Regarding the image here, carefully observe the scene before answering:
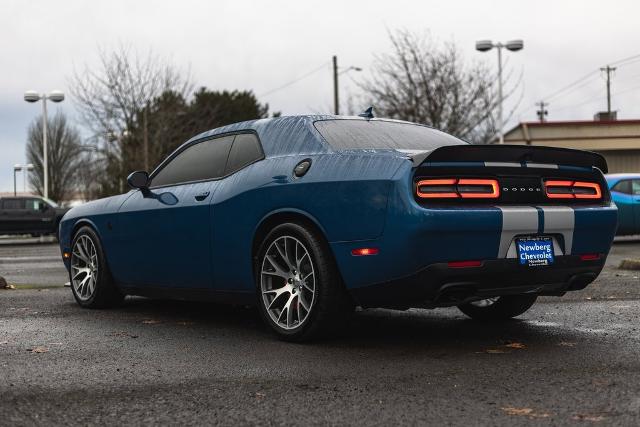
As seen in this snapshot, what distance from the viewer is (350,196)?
4762 millimetres

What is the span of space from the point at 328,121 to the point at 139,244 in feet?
6.46

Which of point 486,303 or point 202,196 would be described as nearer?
point 202,196

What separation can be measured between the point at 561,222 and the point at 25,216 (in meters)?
25.9

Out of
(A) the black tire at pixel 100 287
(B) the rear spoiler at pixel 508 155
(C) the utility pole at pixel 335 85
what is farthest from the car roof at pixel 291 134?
(C) the utility pole at pixel 335 85

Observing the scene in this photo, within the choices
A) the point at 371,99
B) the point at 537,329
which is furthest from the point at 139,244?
the point at 371,99

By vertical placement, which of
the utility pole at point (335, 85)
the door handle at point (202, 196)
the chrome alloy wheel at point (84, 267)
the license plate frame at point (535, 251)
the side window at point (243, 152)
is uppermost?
the utility pole at point (335, 85)

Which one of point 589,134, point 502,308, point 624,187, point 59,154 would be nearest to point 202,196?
point 502,308

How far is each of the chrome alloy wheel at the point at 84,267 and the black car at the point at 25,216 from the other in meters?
21.3

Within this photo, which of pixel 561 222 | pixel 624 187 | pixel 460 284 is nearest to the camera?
pixel 460 284

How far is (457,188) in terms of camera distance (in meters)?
4.66

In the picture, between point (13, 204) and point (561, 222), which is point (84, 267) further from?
point (13, 204)

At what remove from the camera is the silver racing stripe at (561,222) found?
4.87m

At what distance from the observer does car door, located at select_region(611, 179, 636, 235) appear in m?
16.8

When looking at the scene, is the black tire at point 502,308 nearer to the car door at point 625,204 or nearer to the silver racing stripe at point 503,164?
the silver racing stripe at point 503,164
